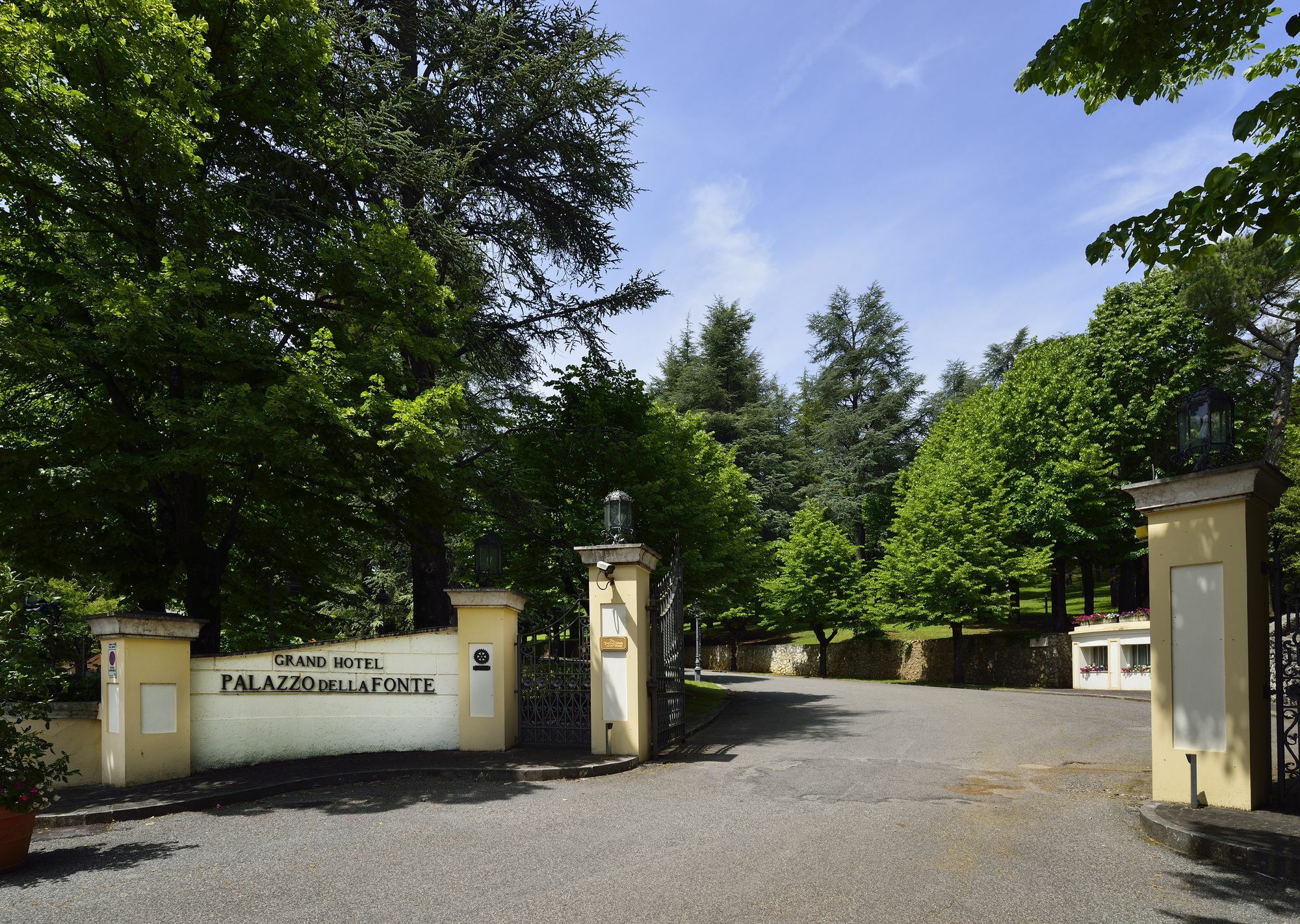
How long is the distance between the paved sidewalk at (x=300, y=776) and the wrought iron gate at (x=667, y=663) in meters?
1.14

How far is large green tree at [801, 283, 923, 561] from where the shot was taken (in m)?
46.1

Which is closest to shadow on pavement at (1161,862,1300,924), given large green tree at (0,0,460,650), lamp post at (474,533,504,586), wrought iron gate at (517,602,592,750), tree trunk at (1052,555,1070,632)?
wrought iron gate at (517,602,592,750)

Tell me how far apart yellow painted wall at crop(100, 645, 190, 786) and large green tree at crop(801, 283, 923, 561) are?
120ft

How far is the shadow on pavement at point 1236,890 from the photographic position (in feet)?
17.2

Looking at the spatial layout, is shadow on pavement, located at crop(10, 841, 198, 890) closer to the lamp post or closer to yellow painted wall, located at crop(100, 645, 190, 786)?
yellow painted wall, located at crop(100, 645, 190, 786)

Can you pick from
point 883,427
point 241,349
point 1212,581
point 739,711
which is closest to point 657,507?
point 739,711

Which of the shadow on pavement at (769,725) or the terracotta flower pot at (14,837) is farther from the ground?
the terracotta flower pot at (14,837)

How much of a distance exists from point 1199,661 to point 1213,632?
0.30 m

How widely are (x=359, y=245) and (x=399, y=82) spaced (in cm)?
608

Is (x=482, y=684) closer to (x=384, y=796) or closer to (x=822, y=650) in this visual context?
(x=384, y=796)

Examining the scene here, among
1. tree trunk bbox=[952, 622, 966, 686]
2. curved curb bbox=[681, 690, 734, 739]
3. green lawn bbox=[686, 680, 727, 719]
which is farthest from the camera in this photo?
tree trunk bbox=[952, 622, 966, 686]

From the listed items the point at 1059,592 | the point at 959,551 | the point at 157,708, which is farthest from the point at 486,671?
the point at 1059,592

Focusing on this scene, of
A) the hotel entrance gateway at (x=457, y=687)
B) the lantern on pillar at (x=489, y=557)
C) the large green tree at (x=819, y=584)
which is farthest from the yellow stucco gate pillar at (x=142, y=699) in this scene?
the large green tree at (x=819, y=584)

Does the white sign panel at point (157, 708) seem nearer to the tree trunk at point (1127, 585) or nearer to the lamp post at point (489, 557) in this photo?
the lamp post at point (489, 557)
